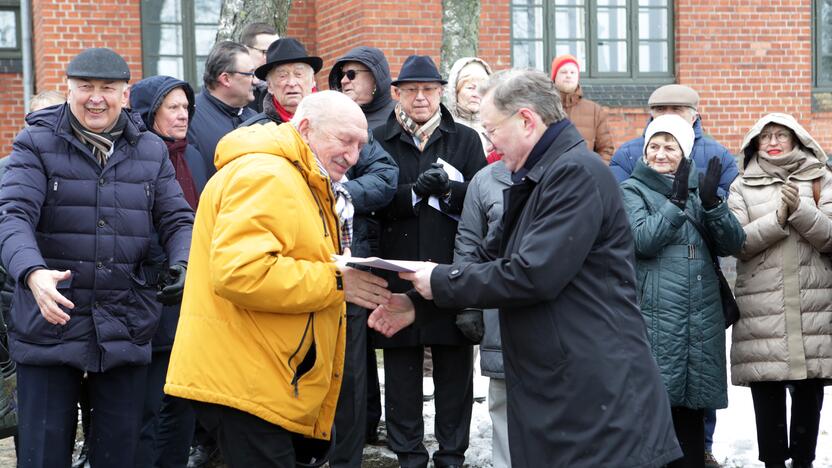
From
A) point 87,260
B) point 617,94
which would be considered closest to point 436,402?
point 87,260

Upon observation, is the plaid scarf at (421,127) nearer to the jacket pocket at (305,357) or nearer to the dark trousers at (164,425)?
the dark trousers at (164,425)

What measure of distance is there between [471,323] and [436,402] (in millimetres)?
731

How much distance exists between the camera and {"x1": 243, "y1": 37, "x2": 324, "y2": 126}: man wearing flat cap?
5.94 meters

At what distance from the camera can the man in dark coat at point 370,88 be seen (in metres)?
6.57

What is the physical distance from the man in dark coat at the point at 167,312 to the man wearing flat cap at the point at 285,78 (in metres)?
0.40

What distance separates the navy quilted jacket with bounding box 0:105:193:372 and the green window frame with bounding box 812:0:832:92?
36.9 feet

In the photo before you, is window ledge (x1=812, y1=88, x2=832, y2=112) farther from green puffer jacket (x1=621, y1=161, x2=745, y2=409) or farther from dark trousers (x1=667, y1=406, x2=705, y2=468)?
dark trousers (x1=667, y1=406, x2=705, y2=468)

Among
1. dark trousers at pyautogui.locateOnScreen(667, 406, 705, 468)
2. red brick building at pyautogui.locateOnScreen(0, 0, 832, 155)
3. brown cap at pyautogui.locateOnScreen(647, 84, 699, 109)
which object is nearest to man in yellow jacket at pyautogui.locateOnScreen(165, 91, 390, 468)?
dark trousers at pyautogui.locateOnScreen(667, 406, 705, 468)

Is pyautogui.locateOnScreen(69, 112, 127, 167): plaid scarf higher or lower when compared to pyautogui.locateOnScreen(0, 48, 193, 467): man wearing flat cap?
higher

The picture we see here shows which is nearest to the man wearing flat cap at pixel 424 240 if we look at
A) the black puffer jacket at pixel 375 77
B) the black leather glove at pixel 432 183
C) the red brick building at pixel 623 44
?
the black leather glove at pixel 432 183

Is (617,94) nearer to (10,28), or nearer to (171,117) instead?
(10,28)

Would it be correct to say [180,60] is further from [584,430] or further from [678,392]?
[584,430]

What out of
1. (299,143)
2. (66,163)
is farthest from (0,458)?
(299,143)

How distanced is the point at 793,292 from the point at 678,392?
946mm
